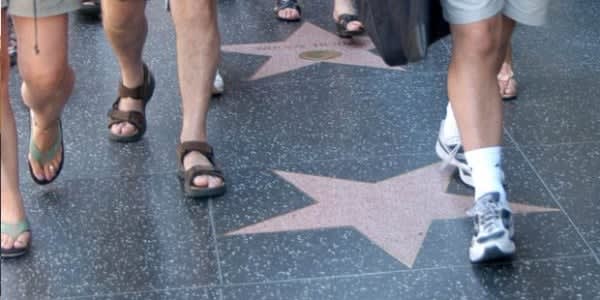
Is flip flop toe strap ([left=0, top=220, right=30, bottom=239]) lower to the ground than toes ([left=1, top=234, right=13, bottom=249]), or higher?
higher

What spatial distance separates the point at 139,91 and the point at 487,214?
1.76 meters

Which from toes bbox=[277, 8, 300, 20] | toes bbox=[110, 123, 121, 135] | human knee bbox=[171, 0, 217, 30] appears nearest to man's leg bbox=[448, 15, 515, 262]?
human knee bbox=[171, 0, 217, 30]

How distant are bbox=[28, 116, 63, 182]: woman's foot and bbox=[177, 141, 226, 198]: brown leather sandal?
0.46 m

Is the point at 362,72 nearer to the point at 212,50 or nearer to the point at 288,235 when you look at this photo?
the point at 212,50

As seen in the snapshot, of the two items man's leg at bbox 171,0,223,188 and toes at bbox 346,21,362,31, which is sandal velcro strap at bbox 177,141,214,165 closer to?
man's leg at bbox 171,0,223,188

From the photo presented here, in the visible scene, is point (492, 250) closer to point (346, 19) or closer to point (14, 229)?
point (14, 229)

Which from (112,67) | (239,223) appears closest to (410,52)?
(239,223)

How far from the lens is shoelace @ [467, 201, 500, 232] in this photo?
145 inches

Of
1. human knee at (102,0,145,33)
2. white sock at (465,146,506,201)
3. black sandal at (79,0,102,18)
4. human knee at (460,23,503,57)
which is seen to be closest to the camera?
human knee at (460,23,503,57)

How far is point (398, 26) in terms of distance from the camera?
3.48 metres

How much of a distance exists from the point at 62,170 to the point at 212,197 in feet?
2.24

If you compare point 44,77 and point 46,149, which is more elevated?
point 44,77

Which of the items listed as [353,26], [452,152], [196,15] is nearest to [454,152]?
[452,152]

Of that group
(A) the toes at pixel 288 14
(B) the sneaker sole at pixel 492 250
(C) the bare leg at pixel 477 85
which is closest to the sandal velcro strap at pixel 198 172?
(C) the bare leg at pixel 477 85
